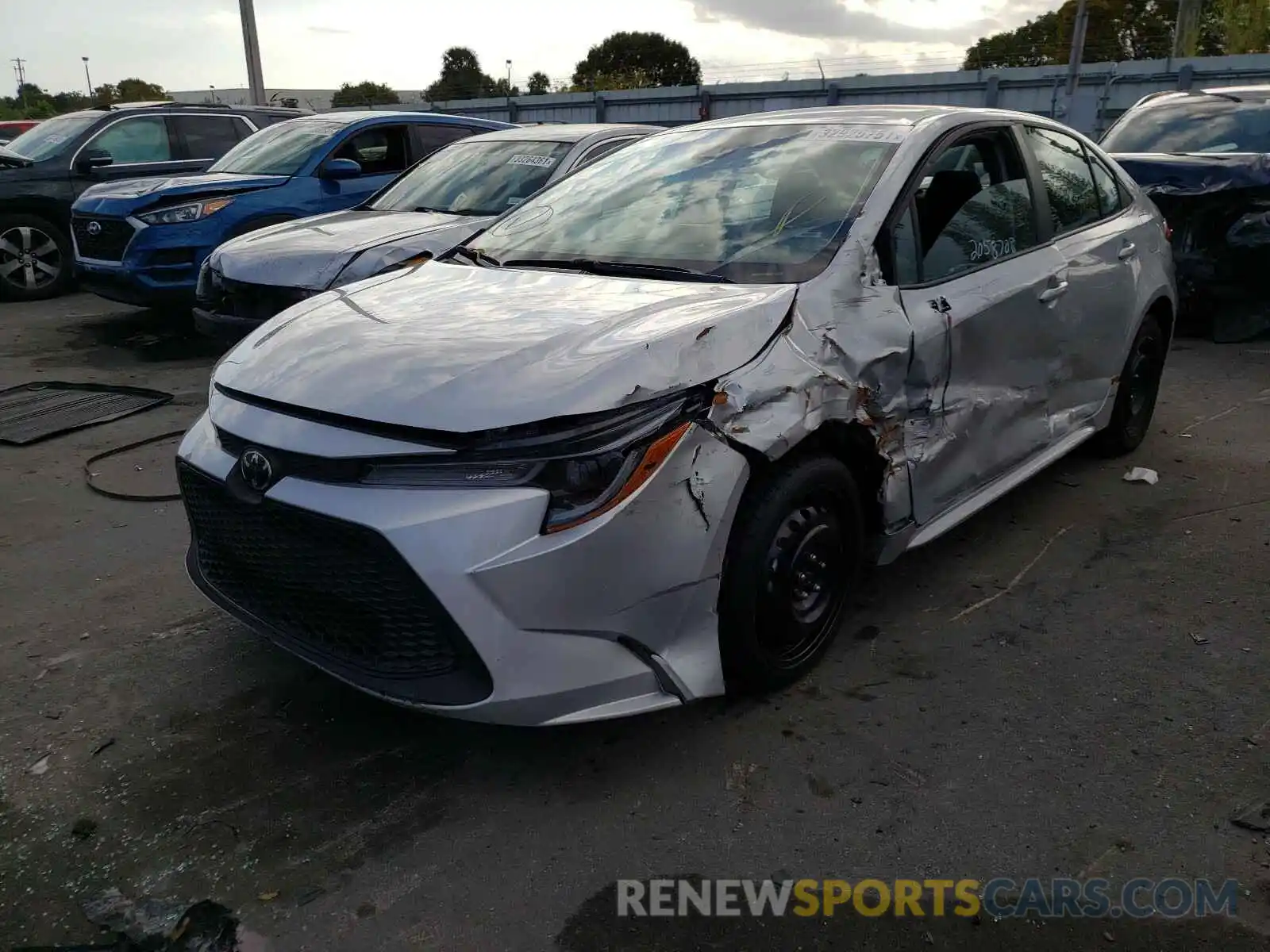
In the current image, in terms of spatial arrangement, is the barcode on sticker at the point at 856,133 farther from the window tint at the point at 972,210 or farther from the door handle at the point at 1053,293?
the door handle at the point at 1053,293

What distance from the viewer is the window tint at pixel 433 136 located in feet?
28.5

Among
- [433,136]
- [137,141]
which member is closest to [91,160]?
[137,141]

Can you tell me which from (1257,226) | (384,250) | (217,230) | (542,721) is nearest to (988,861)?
(542,721)

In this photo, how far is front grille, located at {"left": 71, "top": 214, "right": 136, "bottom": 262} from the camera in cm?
793

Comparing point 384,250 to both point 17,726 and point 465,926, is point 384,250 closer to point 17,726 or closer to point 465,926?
point 17,726

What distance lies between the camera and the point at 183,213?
25.7 feet

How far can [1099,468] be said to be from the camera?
5055mm

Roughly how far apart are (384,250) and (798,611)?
13.6 feet

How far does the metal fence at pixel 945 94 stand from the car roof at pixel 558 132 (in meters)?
8.86

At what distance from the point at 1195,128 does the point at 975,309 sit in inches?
250

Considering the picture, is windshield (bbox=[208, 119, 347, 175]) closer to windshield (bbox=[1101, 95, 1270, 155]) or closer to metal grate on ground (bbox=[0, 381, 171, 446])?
metal grate on ground (bbox=[0, 381, 171, 446])

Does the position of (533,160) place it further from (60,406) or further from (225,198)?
(60,406)

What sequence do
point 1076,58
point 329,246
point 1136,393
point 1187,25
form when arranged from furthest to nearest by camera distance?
point 1187,25 < point 1076,58 < point 329,246 < point 1136,393

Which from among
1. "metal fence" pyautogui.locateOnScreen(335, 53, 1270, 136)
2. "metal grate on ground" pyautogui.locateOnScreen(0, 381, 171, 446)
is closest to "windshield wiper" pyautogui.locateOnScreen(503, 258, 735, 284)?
"metal grate on ground" pyautogui.locateOnScreen(0, 381, 171, 446)
